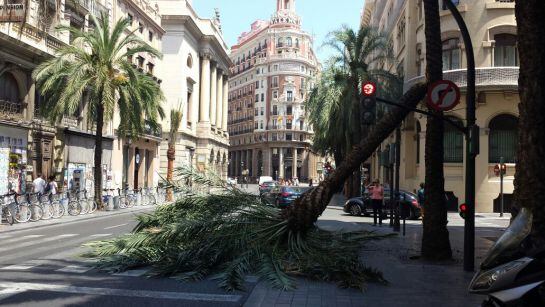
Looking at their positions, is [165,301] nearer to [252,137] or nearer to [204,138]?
[204,138]

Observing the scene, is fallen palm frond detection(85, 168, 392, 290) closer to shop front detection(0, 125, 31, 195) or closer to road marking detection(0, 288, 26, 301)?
road marking detection(0, 288, 26, 301)

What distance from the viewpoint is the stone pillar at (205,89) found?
64.3 meters

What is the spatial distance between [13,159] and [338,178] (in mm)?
20571

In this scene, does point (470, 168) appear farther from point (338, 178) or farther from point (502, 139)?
point (502, 139)

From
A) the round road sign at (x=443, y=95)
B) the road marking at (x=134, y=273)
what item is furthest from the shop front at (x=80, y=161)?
the round road sign at (x=443, y=95)

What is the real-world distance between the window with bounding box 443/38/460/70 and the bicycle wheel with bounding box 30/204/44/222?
22417 millimetres

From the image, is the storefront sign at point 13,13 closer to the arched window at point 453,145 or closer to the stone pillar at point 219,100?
the arched window at point 453,145

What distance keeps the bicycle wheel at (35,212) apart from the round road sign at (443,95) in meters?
15.9

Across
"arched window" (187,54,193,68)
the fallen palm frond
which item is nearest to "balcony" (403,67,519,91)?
the fallen palm frond

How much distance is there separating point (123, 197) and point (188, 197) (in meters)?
18.8

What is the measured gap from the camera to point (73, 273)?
344 inches

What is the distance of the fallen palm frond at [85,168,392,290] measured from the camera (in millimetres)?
8383

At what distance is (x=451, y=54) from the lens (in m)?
29.4

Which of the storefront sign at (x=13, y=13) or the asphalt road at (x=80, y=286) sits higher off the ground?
the storefront sign at (x=13, y=13)
